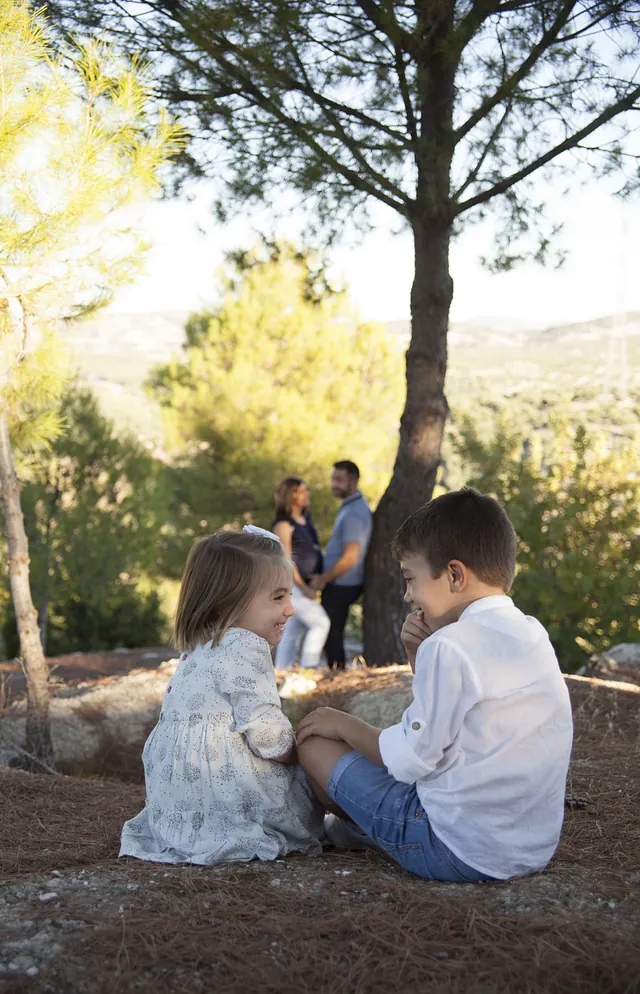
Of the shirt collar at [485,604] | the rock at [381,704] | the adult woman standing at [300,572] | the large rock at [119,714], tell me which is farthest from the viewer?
the adult woman standing at [300,572]

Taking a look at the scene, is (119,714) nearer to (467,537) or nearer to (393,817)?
(393,817)

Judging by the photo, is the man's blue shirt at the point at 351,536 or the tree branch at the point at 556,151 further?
the man's blue shirt at the point at 351,536

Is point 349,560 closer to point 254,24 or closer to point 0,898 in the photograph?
point 254,24

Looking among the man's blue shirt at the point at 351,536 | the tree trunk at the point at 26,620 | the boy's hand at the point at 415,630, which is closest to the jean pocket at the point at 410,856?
the boy's hand at the point at 415,630

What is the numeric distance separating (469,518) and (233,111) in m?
4.83

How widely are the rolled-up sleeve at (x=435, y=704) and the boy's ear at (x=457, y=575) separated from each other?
20 cm

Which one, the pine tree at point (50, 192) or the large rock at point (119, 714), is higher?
the pine tree at point (50, 192)

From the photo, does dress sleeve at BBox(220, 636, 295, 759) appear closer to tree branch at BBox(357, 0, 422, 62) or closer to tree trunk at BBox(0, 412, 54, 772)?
tree trunk at BBox(0, 412, 54, 772)

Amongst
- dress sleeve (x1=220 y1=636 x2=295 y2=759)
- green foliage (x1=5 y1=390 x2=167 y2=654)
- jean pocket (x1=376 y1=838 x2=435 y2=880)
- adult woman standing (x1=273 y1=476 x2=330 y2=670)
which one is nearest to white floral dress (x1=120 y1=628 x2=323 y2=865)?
dress sleeve (x1=220 y1=636 x2=295 y2=759)

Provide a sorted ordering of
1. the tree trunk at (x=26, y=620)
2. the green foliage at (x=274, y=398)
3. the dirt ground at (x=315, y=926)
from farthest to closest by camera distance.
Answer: the green foliage at (x=274, y=398)
the tree trunk at (x=26, y=620)
the dirt ground at (x=315, y=926)

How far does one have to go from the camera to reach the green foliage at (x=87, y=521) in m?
11.1

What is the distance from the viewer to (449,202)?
19.7 feet

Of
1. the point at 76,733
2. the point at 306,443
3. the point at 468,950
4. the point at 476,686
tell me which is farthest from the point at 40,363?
the point at 306,443

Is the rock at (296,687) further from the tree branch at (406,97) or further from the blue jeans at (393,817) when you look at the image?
the tree branch at (406,97)
